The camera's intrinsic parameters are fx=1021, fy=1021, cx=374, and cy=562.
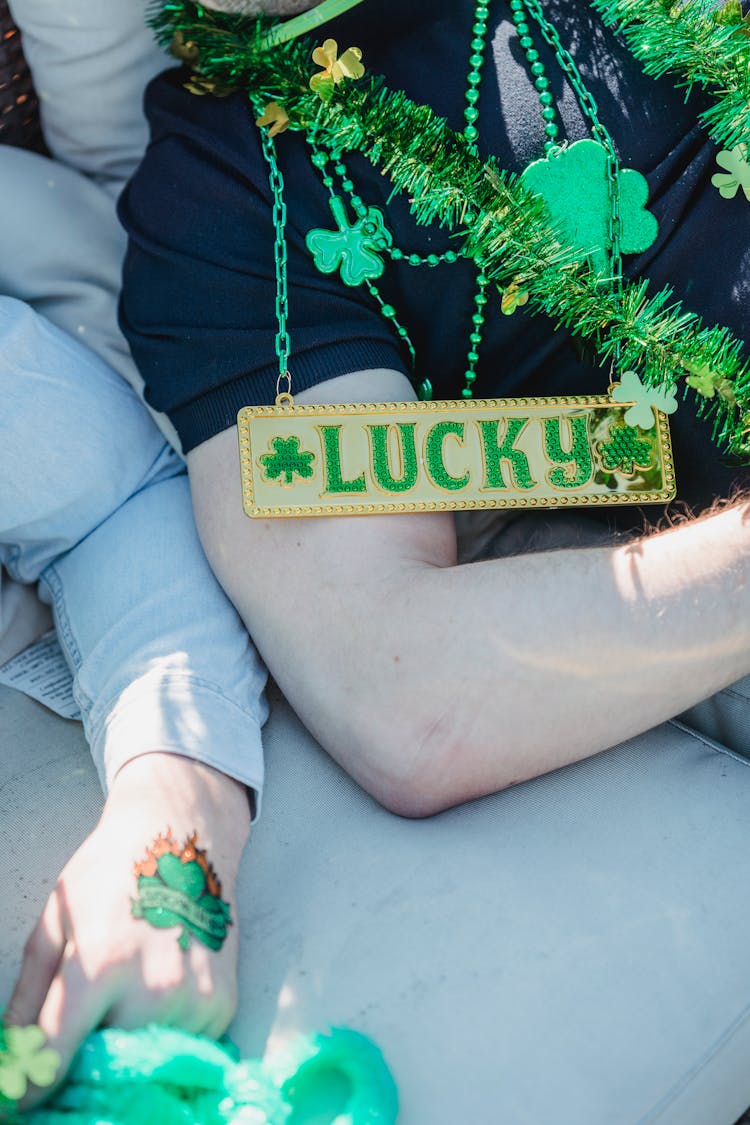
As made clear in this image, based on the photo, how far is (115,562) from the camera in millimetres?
933

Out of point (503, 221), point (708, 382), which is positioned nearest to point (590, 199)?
point (503, 221)

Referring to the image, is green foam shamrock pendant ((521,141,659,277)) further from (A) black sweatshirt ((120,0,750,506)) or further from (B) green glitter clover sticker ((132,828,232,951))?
(B) green glitter clover sticker ((132,828,232,951))

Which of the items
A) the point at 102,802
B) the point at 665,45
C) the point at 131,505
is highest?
the point at 665,45

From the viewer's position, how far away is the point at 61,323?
1.07 metres

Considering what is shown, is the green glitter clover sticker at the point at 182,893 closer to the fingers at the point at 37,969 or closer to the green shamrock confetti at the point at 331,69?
the fingers at the point at 37,969

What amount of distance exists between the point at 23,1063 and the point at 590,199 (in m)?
0.75

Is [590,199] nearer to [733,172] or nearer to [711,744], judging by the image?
[733,172]

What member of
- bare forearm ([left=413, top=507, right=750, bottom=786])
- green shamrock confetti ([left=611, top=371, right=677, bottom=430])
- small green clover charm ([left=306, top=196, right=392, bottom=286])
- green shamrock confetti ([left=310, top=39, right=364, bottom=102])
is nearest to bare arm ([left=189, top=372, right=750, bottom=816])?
bare forearm ([left=413, top=507, right=750, bottom=786])

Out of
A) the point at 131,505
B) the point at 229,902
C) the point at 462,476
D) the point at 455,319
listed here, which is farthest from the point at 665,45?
the point at 229,902

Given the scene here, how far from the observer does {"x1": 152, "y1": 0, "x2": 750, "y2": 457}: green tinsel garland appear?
32.4 inches

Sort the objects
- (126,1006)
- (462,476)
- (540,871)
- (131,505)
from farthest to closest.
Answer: (131,505)
(462,476)
(540,871)
(126,1006)

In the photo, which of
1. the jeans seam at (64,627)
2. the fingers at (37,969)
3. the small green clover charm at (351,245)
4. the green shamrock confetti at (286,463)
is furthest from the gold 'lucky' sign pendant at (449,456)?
the fingers at (37,969)

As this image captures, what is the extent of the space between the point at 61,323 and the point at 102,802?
0.51 meters

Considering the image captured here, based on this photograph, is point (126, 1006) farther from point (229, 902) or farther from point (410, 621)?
point (410, 621)
